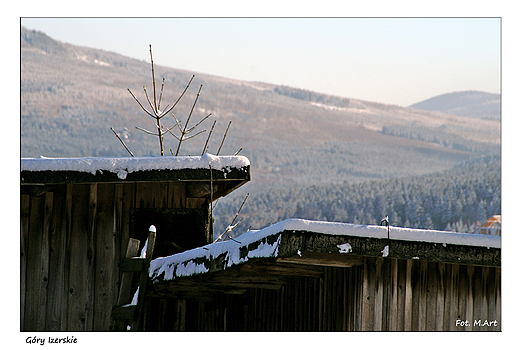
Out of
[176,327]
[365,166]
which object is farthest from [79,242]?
[365,166]

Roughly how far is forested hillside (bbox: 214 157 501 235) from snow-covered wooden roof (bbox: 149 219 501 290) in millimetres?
51748

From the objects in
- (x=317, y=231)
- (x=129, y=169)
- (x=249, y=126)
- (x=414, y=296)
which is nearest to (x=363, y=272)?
(x=414, y=296)

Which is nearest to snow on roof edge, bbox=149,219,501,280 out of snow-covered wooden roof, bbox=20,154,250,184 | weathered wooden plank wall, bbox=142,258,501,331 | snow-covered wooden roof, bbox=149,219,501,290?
snow-covered wooden roof, bbox=149,219,501,290

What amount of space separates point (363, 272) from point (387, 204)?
6540 centimetres

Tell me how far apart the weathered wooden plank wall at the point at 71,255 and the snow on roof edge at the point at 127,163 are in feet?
1.51

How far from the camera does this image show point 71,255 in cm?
627

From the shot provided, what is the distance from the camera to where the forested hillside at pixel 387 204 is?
2492 inches

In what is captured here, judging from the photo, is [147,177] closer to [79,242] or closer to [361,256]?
[79,242]

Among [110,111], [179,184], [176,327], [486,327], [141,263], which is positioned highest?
[110,111]

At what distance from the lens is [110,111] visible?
473 ft

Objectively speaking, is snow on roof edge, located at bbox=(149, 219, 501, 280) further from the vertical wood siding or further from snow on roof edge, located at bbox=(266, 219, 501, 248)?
the vertical wood siding

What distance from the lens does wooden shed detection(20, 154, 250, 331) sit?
5941 mm

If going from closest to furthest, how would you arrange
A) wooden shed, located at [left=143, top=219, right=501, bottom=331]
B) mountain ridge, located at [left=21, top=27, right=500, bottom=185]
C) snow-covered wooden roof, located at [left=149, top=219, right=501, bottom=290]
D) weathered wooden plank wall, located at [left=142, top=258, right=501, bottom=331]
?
snow-covered wooden roof, located at [left=149, top=219, right=501, bottom=290] < wooden shed, located at [left=143, top=219, right=501, bottom=331] < weathered wooden plank wall, located at [left=142, top=258, right=501, bottom=331] < mountain ridge, located at [left=21, top=27, right=500, bottom=185]

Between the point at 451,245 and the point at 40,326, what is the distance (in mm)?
4006
